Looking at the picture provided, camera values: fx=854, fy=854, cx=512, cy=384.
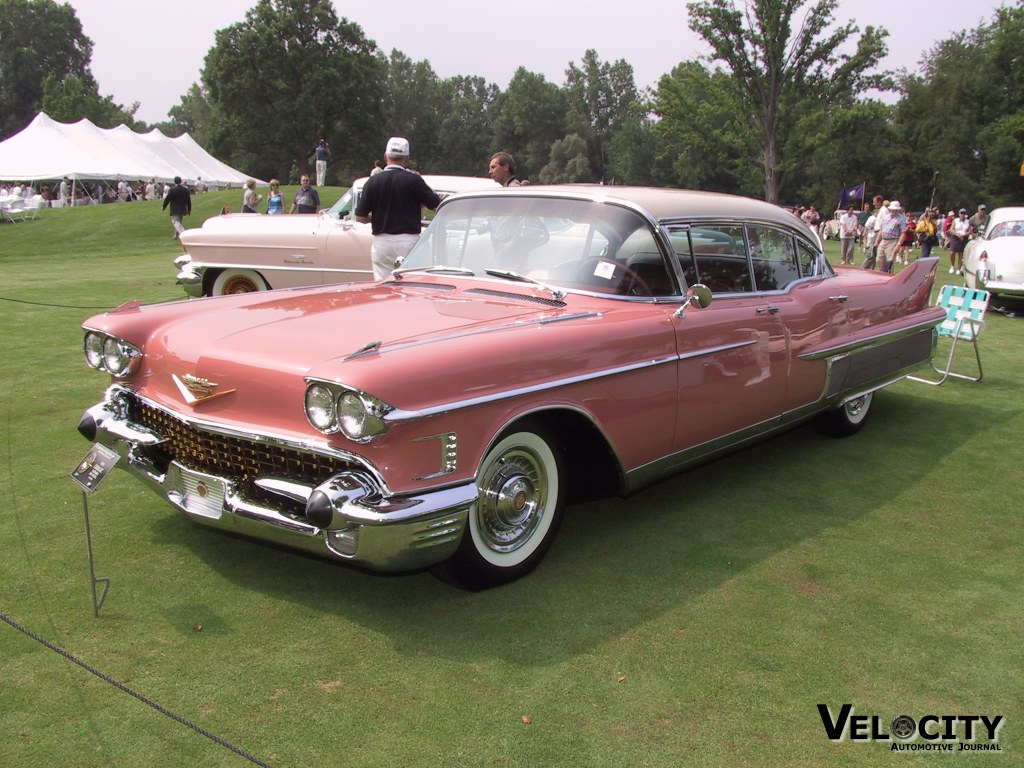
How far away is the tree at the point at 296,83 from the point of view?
57500 millimetres

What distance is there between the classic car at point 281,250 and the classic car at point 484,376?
462 cm

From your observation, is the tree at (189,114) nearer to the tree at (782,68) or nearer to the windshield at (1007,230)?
the tree at (782,68)

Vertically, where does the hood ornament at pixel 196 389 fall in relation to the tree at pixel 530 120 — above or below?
below

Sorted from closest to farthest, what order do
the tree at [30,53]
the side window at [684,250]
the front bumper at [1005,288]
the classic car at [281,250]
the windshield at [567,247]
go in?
the windshield at [567,247] → the side window at [684,250] → the classic car at [281,250] → the front bumper at [1005,288] → the tree at [30,53]

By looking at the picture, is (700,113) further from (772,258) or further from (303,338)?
(303,338)

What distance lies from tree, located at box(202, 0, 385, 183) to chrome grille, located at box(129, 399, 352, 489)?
58955 mm

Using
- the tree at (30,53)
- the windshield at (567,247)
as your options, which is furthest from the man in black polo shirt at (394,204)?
the tree at (30,53)

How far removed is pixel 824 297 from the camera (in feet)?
16.9

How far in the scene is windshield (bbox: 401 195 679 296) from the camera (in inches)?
163

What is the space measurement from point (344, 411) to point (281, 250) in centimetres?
706

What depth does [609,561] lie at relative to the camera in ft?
12.4

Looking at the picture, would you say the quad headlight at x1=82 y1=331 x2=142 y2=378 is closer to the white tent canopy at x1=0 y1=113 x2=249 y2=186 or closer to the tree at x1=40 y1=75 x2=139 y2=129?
the white tent canopy at x1=0 y1=113 x2=249 y2=186

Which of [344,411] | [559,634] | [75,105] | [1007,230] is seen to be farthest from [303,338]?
[75,105]

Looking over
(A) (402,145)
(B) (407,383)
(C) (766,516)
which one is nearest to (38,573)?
(B) (407,383)
